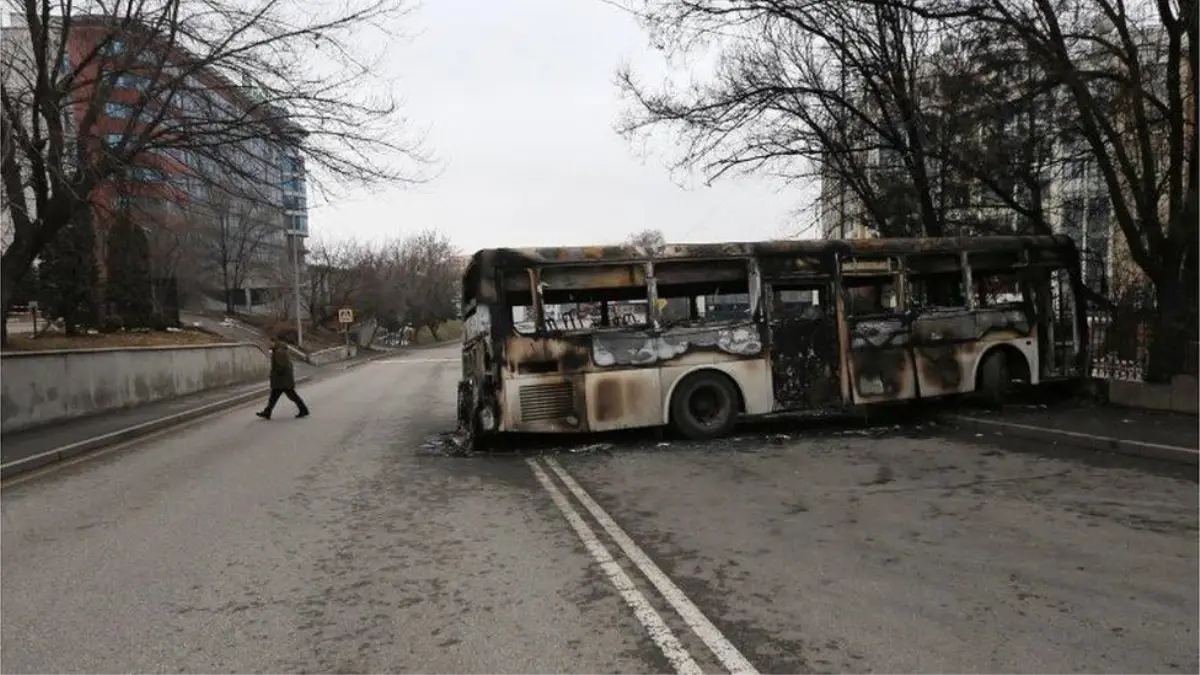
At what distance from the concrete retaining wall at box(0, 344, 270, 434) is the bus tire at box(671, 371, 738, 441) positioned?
11.1 m

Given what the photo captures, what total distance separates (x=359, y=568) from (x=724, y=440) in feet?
23.5

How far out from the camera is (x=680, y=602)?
515cm

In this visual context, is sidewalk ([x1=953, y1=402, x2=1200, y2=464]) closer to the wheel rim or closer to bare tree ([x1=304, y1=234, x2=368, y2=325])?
the wheel rim

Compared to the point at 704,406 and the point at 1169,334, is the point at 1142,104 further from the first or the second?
the point at 704,406

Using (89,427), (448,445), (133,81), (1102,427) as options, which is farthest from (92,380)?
(1102,427)

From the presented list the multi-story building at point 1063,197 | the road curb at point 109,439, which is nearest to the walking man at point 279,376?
the road curb at point 109,439

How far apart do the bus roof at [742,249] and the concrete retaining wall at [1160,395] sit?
2503mm

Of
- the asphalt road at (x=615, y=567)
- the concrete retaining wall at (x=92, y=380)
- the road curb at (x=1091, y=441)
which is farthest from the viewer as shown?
the concrete retaining wall at (x=92, y=380)

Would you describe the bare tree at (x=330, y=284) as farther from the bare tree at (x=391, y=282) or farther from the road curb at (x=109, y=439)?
the road curb at (x=109, y=439)

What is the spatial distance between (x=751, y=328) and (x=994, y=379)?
4.30 m

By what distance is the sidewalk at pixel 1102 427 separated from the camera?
32.3 feet

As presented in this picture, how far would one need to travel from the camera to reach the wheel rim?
1246 cm

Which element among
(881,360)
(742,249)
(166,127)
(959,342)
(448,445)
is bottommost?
(448,445)

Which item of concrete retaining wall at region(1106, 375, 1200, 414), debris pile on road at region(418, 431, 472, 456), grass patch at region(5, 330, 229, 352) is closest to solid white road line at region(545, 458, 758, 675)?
debris pile on road at region(418, 431, 472, 456)
